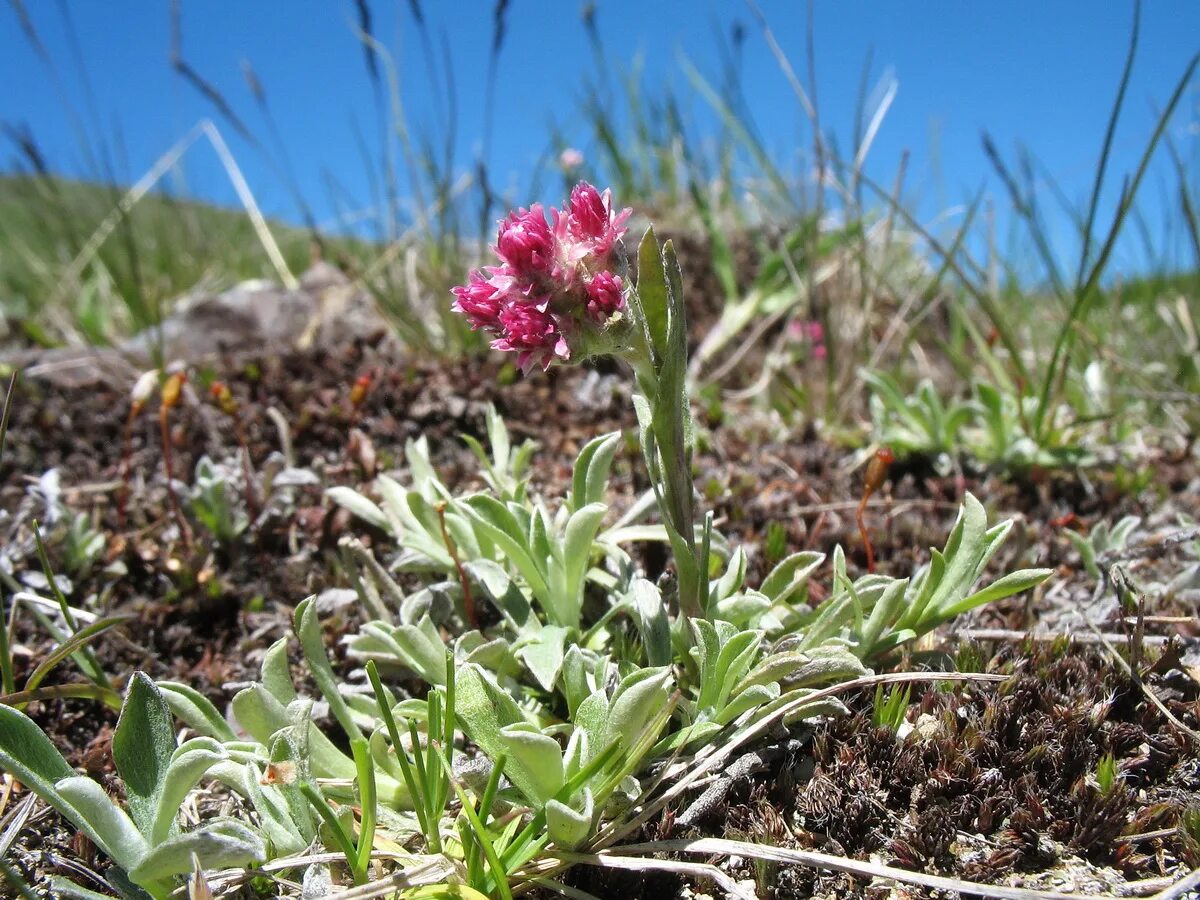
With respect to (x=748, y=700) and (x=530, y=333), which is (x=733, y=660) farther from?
(x=530, y=333)

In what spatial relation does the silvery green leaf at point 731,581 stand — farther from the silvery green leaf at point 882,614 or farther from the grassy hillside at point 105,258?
the grassy hillside at point 105,258

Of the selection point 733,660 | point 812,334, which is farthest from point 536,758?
point 812,334

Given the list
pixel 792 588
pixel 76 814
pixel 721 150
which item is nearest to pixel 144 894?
pixel 76 814

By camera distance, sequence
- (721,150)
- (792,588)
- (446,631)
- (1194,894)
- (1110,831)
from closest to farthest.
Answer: (1194,894) → (1110,831) → (792,588) → (446,631) → (721,150)

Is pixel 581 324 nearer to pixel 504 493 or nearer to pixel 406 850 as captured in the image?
pixel 504 493

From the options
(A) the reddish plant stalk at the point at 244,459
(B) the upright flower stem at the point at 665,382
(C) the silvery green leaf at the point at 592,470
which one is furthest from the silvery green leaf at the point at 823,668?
(A) the reddish plant stalk at the point at 244,459

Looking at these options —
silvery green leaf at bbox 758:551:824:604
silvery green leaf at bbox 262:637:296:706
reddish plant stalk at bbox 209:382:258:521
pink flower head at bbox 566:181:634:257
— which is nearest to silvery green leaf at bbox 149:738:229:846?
silvery green leaf at bbox 262:637:296:706
